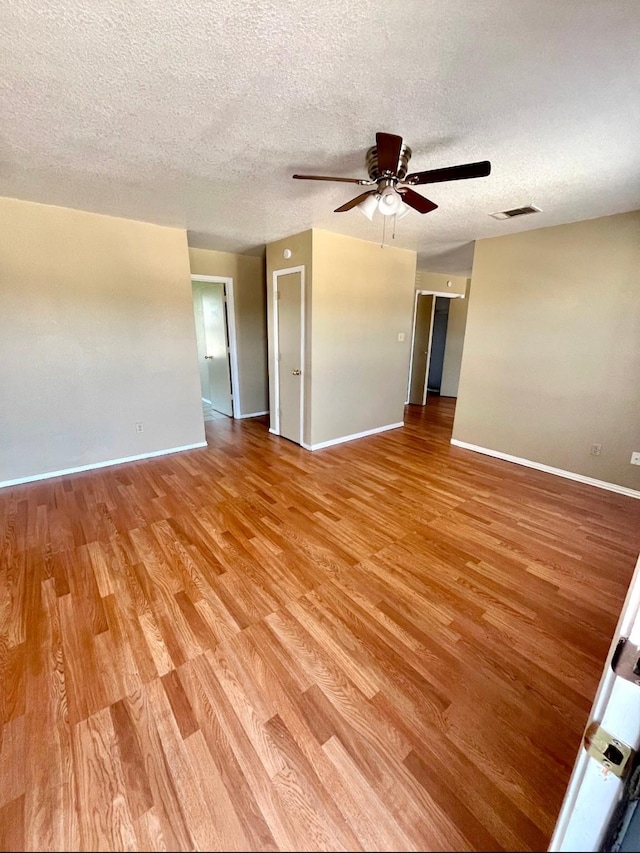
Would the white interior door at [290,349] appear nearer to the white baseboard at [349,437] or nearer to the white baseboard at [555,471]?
the white baseboard at [349,437]

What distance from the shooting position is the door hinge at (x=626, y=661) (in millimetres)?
560

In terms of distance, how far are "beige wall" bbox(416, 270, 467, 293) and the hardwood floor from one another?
15.1 ft

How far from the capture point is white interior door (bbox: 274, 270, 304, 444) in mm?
3823

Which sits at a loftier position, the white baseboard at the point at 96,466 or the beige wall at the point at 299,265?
the beige wall at the point at 299,265

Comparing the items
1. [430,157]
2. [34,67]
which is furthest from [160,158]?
[430,157]

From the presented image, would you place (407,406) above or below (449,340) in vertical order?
below

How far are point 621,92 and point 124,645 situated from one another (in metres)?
3.36

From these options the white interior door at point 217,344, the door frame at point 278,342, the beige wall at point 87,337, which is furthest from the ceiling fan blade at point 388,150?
the white interior door at point 217,344

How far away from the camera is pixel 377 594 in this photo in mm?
1871

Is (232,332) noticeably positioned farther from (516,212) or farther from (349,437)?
(516,212)

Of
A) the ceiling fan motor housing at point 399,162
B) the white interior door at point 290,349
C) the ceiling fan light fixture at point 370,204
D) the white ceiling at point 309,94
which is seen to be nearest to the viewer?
the white ceiling at point 309,94

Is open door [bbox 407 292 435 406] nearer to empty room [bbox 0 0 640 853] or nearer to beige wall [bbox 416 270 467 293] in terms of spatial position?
beige wall [bbox 416 270 467 293]

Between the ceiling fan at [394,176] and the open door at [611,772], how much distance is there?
1887 mm

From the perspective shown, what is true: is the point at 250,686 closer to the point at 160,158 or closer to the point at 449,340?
the point at 160,158
